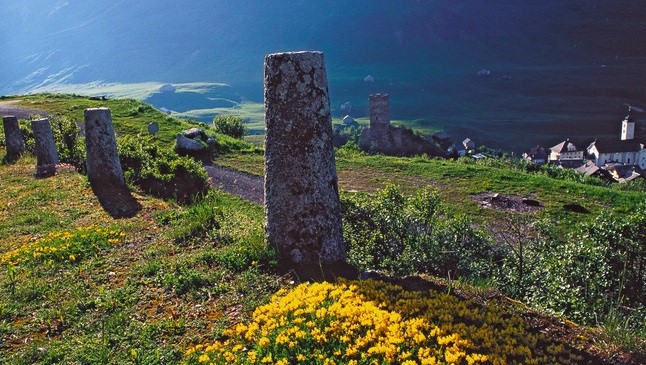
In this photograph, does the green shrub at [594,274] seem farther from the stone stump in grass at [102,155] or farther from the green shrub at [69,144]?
the green shrub at [69,144]

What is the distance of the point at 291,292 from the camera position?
287 inches

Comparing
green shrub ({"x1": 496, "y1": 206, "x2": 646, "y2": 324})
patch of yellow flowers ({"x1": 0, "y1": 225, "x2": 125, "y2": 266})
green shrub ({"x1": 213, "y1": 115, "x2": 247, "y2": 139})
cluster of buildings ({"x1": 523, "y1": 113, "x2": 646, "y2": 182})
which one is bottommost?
cluster of buildings ({"x1": 523, "y1": 113, "x2": 646, "y2": 182})

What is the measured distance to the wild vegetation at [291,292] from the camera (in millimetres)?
5957

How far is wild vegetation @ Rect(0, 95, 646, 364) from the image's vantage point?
5.96 meters

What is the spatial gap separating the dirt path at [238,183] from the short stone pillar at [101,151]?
19.4ft

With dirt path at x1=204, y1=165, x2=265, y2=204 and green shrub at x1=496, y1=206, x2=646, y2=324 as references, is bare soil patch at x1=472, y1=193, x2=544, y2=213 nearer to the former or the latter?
dirt path at x1=204, y1=165, x2=265, y2=204

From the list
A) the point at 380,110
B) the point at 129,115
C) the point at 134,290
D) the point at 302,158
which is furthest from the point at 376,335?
the point at 380,110

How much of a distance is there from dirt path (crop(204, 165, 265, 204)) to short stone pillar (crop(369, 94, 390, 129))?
1194 inches

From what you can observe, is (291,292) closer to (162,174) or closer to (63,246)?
(63,246)

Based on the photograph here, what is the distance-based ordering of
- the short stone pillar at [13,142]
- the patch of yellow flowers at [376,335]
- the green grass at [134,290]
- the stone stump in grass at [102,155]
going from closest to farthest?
the patch of yellow flowers at [376,335]
the green grass at [134,290]
the stone stump in grass at [102,155]
the short stone pillar at [13,142]

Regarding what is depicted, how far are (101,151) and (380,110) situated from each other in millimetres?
40584

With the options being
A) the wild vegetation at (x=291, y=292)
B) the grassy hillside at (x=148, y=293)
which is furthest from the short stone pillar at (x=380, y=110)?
the grassy hillside at (x=148, y=293)

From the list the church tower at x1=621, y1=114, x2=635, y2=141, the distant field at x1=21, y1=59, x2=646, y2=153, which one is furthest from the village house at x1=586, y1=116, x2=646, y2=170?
the distant field at x1=21, y1=59, x2=646, y2=153

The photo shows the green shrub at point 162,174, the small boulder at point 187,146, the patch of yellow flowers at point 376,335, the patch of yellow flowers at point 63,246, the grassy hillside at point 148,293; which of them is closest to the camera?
the patch of yellow flowers at point 376,335
